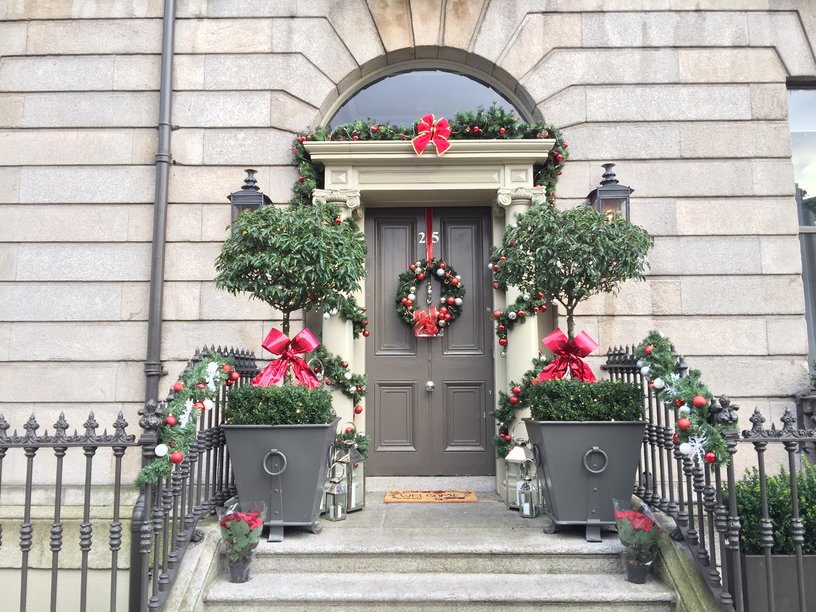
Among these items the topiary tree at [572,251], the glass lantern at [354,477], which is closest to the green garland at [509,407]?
the topiary tree at [572,251]

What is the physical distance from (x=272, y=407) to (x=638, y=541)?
A: 269 cm

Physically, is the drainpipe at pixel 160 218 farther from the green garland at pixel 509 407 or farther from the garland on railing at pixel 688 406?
the garland on railing at pixel 688 406

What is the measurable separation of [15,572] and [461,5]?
7379 mm

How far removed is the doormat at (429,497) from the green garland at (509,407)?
0.53 m

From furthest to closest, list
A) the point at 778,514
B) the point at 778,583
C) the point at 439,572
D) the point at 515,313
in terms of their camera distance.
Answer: the point at 515,313 → the point at 439,572 → the point at 778,514 → the point at 778,583

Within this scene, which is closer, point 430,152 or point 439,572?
point 439,572

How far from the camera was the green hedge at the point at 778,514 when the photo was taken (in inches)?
155

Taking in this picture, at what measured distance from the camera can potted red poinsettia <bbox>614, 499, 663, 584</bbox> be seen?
398 centimetres

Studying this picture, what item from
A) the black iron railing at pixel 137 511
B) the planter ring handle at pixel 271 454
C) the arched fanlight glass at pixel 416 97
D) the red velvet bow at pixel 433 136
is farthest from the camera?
the arched fanlight glass at pixel 416 97

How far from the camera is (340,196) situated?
6523mm

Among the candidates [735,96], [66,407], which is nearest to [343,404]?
[66,407]

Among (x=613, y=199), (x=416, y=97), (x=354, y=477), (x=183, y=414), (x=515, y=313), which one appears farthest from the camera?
(x=416, y=97)

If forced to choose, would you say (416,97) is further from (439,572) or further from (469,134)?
(439,572)

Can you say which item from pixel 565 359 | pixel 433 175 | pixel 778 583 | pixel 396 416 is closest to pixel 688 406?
pixel 778 583
